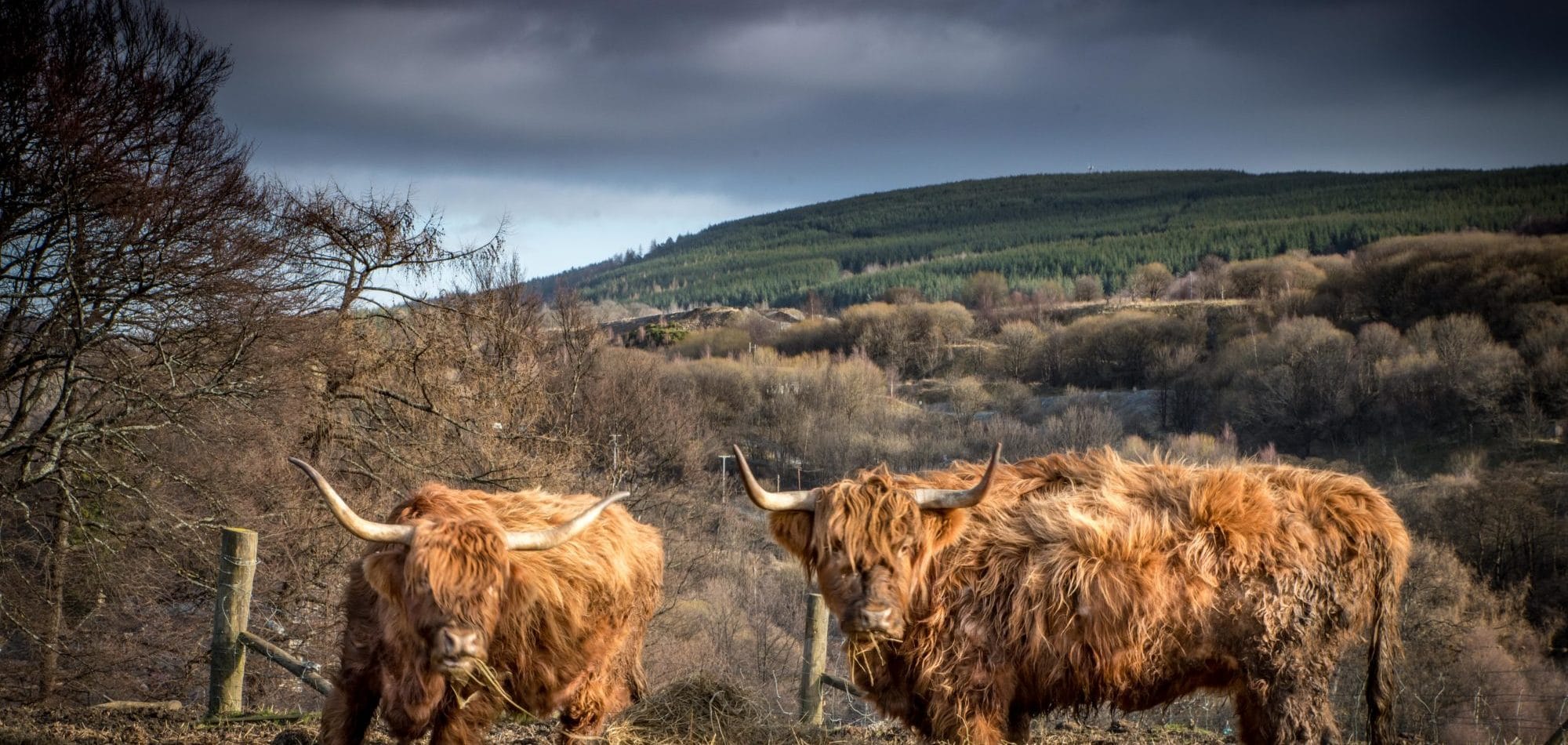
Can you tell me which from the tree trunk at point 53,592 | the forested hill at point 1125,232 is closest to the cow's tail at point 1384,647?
the tree trunk at point 53,592

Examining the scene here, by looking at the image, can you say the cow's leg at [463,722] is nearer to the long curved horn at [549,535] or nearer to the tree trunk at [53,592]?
the long curved horn at [549,535]

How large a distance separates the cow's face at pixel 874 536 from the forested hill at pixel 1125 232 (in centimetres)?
11922

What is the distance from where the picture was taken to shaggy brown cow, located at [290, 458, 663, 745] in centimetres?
461

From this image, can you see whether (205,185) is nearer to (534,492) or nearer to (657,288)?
(534,492)

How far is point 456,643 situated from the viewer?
4.46 meters

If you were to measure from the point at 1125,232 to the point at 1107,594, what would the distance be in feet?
560

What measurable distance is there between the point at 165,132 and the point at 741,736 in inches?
374

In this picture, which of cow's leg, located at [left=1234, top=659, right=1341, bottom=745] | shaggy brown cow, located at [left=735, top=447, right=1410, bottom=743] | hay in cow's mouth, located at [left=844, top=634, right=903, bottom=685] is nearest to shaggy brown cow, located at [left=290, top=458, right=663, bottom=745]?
shaggy brown cow, located at [left=735, top=447, right=1410, bottom=743]

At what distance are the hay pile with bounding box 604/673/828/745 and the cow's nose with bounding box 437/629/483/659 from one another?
130 cm

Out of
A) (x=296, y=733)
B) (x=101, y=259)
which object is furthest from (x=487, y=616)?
(x=101, y=259)

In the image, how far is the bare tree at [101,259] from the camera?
9820 mm

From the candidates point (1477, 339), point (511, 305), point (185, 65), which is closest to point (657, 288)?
point (1477, 339)

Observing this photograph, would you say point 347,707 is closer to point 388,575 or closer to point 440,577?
point 388,575

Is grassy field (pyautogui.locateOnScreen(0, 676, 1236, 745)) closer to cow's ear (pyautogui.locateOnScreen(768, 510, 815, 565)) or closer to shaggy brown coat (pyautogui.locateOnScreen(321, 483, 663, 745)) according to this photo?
shaggy brown coat (pyautogui.locateOnScreen(321, 483, 663, 745))
